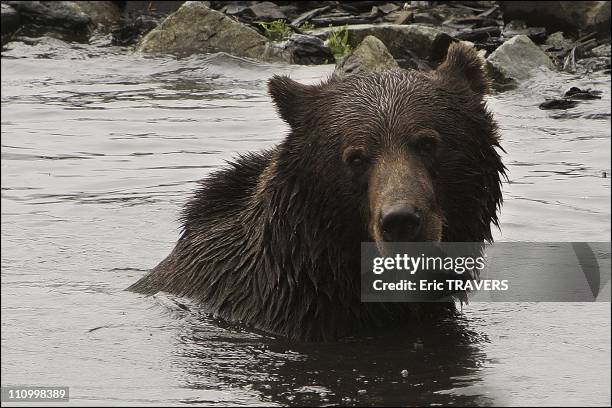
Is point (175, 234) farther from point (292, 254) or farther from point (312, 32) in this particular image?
point (312, 32)

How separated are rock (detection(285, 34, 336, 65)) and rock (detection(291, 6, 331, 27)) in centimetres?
207

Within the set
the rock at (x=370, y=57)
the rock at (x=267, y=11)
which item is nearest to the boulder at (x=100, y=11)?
the rock at (x=267, y=11)

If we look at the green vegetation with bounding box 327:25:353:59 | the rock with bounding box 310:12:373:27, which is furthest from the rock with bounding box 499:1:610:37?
the green vegetation with bounding box 327:25:353:59

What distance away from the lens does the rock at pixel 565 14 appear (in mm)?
18797

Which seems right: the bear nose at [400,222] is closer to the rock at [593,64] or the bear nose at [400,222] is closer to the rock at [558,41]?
the rock at [593,64]

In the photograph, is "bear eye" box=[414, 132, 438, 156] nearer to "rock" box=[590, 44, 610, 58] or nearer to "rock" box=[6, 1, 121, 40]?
"rock" box=[590, 44, 610, 58]

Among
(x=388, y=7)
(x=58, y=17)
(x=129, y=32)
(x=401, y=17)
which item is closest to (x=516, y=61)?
(x=401, y=17)

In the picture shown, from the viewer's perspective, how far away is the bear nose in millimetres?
6004

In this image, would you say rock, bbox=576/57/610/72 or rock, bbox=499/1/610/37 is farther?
rock, bbox=499/1/610/37

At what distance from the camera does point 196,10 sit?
18938 millimetres

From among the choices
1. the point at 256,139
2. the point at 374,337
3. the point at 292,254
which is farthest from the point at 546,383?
the point at 256,139

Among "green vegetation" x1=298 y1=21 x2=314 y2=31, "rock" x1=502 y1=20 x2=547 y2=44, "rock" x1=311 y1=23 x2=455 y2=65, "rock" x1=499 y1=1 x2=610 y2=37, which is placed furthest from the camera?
"green vegetation" x1=298 y1=21 x2=314 y2=31

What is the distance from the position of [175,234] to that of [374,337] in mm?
3340

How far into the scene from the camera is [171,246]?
975 centimetres
